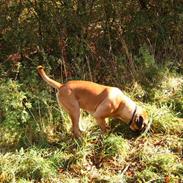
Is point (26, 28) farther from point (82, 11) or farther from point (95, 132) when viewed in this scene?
point (95, 132)

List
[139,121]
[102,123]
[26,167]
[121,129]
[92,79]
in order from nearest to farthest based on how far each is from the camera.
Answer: [26,167] < [139,121] < [102,123] < [121,129] < [92,79]

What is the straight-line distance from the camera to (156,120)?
326 inches

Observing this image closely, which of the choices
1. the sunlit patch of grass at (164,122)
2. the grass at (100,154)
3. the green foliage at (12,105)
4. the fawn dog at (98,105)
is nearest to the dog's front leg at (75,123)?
the fawn dog at (98,105)

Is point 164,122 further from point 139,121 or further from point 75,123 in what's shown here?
point 75,123

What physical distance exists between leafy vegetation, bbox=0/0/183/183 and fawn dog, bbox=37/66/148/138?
28 cm

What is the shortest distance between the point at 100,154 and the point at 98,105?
73 centimetres

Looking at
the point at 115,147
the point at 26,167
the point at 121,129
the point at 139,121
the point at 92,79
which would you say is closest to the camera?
the point at 26,167

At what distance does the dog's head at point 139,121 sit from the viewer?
25.7ft

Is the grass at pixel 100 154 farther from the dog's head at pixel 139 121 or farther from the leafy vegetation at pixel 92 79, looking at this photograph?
the dog's head at pixel 139 121

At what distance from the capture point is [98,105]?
799 centimetres

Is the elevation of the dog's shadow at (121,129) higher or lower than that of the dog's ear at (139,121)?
lower

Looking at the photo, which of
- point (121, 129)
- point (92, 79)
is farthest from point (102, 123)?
point (92, 79)

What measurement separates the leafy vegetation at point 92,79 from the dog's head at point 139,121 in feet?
0.66

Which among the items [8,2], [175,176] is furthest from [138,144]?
[8,2]
